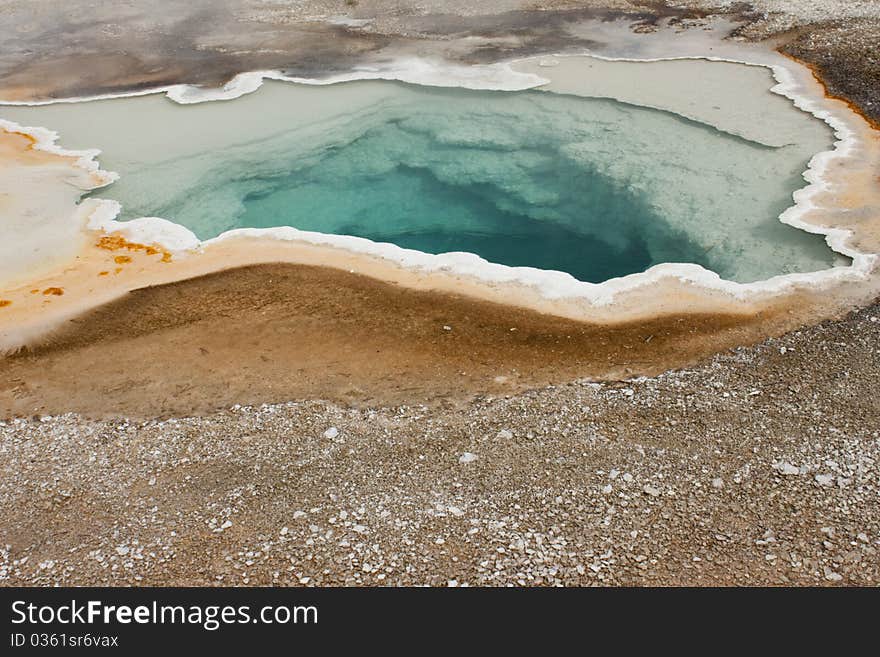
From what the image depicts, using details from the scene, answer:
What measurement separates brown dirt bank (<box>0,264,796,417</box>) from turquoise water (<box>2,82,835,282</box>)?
8.89 feet

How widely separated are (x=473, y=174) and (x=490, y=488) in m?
9.16

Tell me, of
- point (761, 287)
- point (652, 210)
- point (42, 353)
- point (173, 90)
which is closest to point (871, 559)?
point (761, 287)

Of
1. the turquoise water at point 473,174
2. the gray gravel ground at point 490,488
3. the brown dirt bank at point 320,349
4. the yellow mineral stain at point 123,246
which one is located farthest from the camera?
the turquoise water at point 473,174

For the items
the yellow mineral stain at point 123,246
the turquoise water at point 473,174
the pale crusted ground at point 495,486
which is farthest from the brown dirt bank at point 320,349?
the turquoise water at point 473,174

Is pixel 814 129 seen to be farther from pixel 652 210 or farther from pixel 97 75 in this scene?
pixel 97 75

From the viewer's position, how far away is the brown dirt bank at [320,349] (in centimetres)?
893

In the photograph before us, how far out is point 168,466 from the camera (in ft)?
26.0

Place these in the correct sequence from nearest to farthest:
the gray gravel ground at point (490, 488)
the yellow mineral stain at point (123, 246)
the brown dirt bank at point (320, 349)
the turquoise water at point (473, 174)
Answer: the gray gravel ground at point (490, 488)
the brown dirt bank at point (320, 349)
the yellow mineral stain at point (123, 246)
the turquoise water at point (473, 174)

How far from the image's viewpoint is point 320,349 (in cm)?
969

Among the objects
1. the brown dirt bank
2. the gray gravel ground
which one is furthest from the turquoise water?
the gray gravel ground

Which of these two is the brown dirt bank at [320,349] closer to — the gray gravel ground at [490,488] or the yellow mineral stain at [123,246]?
the gray gravel ground at [490,488]

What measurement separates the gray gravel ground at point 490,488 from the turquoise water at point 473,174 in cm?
367

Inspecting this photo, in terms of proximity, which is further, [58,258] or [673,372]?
[58,258]

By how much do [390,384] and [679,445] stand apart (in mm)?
3292
